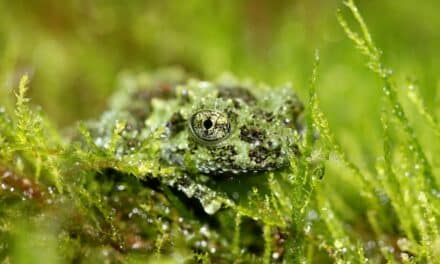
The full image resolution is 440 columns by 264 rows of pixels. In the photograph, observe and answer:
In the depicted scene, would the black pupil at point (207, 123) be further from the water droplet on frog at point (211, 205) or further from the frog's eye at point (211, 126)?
the water droplet on frog at point (211, 205)

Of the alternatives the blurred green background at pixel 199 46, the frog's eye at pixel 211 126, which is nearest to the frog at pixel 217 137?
the frog's eye at pixel 211 126

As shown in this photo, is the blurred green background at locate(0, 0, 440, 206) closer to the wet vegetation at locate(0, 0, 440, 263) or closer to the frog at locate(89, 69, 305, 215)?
the wet vegetation at locate(0, 0, 440, 263)

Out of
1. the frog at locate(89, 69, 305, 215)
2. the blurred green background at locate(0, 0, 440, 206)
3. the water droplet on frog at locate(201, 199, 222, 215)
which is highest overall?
the blurred green background at locate(0, 0, 440, 206)

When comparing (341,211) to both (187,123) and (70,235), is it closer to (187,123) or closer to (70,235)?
(187,123)

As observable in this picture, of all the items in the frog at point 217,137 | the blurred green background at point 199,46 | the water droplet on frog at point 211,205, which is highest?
the blurred green background at point 199,46

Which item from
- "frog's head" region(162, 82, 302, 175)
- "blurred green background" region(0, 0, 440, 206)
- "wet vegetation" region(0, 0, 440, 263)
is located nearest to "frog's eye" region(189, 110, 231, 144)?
"frog's head" region(162, 82, 302, 175)

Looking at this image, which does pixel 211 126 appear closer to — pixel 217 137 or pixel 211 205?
pixel 217 137

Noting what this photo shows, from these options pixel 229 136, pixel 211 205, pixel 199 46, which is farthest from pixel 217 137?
pixel 199 46
